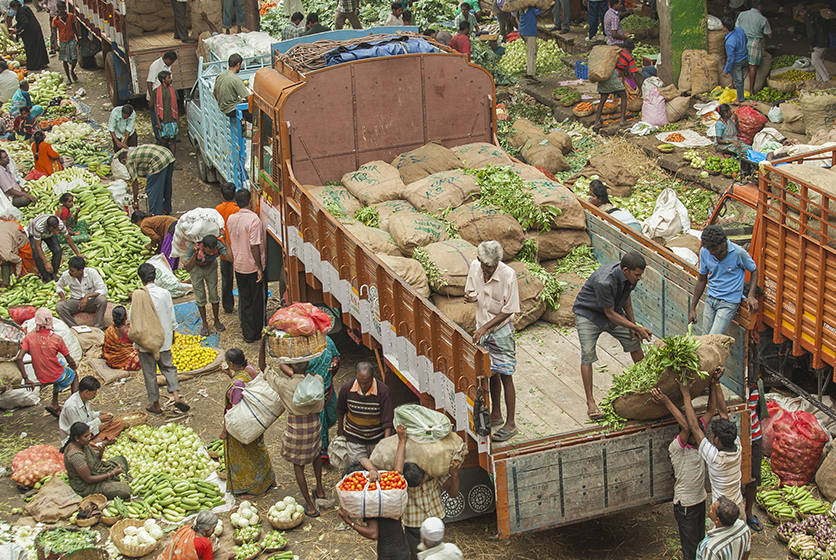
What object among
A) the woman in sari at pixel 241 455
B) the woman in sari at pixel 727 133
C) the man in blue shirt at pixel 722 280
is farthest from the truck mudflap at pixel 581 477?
the woman in sari at pixel 727 133

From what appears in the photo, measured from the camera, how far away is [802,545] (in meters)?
6.73

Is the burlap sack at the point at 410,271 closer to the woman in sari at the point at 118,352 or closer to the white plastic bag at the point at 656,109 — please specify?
the woman in sari at the point at 118,352

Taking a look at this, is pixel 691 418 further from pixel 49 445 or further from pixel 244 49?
pixel 244 49

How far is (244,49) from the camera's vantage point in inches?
582

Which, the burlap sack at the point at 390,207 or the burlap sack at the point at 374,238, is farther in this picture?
the burlap sack at the point at 390,207

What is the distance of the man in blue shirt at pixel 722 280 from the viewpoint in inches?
283

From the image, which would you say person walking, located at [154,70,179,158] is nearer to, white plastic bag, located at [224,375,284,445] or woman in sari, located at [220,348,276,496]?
woman in sari, located at [220,348,276,496]

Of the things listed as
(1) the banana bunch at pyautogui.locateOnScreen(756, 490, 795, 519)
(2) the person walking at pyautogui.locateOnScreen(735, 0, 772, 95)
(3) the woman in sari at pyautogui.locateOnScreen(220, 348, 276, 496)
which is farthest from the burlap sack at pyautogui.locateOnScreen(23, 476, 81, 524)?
(2) the person walking at pyautogui.locateOnScreen(735, 0, 772, 95)

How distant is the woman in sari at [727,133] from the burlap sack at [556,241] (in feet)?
15.5

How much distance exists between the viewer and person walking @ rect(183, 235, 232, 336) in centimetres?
1028

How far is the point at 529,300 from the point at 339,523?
2.42 m

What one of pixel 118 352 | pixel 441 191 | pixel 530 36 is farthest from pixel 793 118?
pixel 118 352

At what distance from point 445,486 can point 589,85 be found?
12152mm

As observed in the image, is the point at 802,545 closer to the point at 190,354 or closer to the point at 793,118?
the point at 190,354
